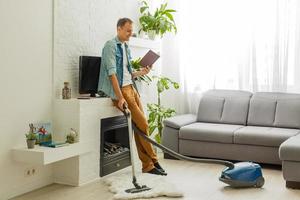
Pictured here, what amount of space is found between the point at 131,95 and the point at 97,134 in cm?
55

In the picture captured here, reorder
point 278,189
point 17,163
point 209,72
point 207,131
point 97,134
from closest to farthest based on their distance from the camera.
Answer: point 17,163, point 278,189, point 97,134, point 207,131, point 209,72

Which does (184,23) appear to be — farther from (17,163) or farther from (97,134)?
(17,163)

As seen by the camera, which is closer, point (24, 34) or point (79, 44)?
point (24, 34)

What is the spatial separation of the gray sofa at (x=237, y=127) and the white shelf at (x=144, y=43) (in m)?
0.98

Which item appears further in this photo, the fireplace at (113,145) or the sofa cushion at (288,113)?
the sofa cushion at (288,113)

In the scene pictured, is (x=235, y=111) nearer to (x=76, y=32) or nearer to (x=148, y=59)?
(x=148, y=59)

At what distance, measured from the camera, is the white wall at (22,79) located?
372 centimetres

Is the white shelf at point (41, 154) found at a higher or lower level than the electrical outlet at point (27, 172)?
higher

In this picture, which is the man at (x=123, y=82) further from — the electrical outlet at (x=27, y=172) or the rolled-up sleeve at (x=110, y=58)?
the electrical outlet at (x=27, y=172)

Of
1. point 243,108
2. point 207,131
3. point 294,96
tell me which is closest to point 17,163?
point 207,131

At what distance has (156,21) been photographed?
18.9 feet

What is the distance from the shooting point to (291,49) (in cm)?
574

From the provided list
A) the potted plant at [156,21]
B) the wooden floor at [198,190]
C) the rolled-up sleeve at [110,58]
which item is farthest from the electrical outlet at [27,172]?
the potted plant at [156,21]

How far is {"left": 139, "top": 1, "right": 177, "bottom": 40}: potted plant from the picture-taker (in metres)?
5.77
